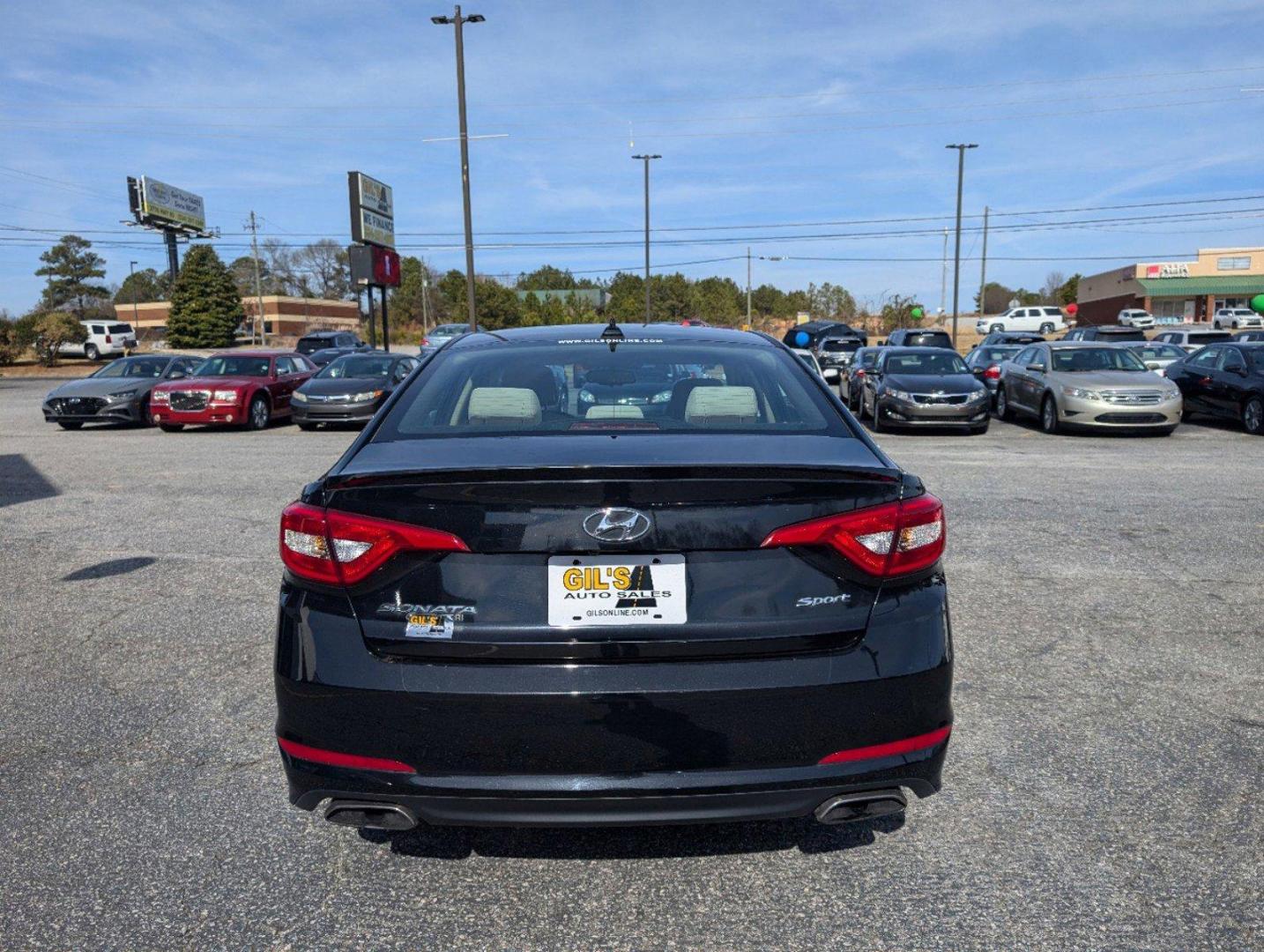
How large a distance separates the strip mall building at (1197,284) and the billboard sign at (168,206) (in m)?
69.9

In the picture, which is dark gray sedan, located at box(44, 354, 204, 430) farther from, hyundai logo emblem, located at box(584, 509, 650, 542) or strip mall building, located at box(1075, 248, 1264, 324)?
strip mall building, located at box(1075, 248, 1264, 324)

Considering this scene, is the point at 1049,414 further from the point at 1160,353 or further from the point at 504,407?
the point at 504,407

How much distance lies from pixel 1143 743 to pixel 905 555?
1874mm

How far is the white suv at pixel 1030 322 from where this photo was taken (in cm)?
5812

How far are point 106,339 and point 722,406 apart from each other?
63.9m

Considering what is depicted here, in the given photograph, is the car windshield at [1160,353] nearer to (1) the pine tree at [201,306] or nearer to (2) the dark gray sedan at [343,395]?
(2) the dark gray sedan at [343,395]

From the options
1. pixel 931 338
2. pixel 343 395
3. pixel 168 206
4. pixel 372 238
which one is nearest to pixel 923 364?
pixel 931 338

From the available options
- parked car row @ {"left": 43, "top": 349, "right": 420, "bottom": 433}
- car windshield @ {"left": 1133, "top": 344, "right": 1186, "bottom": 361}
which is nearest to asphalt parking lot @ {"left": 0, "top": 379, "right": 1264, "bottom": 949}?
parked car row @ {"left": 43, "top": 349, "right": 420, "bottom": 433}

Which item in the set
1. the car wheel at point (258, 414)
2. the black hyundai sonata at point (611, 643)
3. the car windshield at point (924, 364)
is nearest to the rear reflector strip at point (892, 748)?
the black hyundai sonata at point (611, 643)

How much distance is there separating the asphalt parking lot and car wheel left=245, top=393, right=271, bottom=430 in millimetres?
12712

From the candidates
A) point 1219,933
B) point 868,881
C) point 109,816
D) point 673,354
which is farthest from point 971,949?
point 109,816

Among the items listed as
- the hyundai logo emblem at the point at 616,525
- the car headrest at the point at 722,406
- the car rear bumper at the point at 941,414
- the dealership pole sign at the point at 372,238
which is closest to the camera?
the hyundai logo emblem at the point at 616,525

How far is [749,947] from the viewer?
103 inches

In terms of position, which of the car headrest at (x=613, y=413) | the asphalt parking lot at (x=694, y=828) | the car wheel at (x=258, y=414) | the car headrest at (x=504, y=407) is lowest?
the car wheel at (x=258, y=414)
